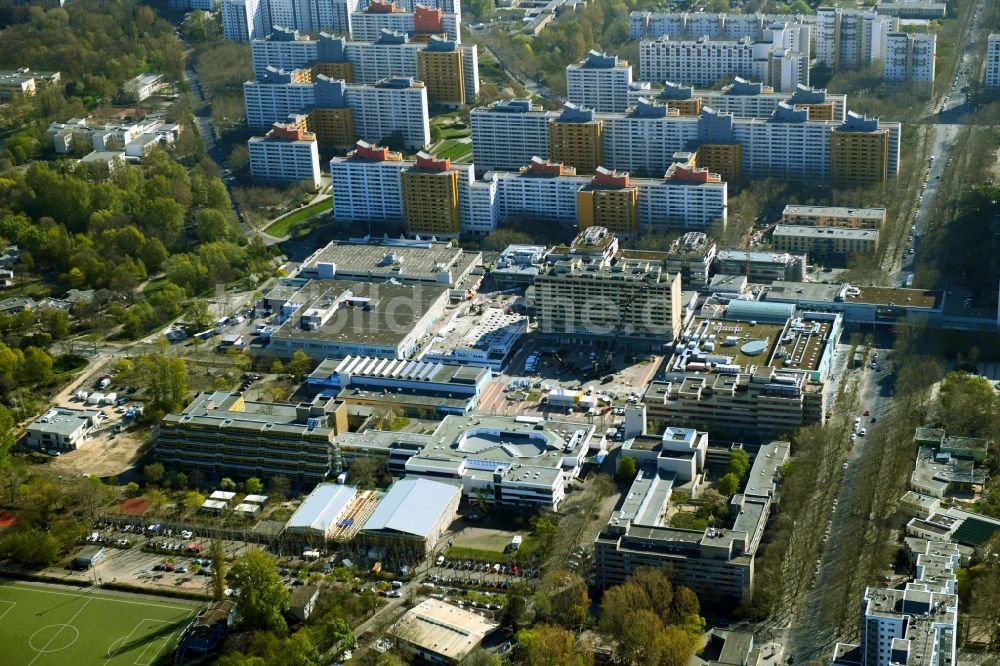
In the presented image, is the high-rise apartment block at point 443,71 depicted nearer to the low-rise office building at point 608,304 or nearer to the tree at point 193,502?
the low-rise office building at point 608,304

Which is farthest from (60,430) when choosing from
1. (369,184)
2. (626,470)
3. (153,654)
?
(369,184)

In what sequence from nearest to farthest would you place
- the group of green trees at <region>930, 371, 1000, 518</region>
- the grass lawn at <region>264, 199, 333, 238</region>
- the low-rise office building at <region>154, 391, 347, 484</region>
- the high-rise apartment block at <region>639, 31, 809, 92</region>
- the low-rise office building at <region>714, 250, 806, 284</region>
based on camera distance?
the group of green trees at <region>930, 371, 1000, 518</region> → the low-rise office building at <region>154, 391, 347, 484</region> → the low-rise office building at <region>714, 250, 806, 284</region> → the grass lawn at <region>264, 199, 333, 238</region> → the high-rise apartment block at <region>639, 31, 809, 92</region>

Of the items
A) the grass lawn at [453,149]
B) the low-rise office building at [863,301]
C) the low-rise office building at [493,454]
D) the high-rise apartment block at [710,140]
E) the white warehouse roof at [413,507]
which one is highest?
the high-rise apartment block at [710,140]

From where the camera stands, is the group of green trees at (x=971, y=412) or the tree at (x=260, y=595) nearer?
the tree at (x=260, y=595)

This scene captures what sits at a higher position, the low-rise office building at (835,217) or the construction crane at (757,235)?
the low-rise office building at (835,217)

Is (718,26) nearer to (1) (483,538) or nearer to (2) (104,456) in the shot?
(2) (104,456)

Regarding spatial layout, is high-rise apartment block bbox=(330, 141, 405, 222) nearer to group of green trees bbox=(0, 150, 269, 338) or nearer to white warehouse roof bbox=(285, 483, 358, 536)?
group of green trees bbox=(0, 150, 269, 338)

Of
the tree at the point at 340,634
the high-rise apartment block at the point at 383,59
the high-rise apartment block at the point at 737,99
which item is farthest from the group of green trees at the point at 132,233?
the tree at the point at 340,634

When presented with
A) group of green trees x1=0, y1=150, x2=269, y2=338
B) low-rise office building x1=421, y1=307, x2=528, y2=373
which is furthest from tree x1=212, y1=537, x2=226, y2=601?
group of green trees x1=0, y1=150, x2=269, y2=338
